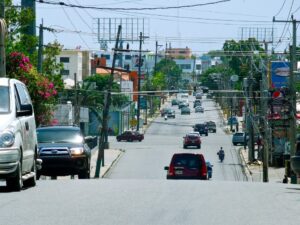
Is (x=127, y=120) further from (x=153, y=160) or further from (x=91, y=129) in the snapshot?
(x=153, y=160)

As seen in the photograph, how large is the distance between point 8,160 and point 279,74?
7239 cm

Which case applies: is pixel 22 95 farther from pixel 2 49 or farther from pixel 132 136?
pixel 132 136

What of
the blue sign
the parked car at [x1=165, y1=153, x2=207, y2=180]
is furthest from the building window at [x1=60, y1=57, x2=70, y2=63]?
the parked car at [x1=165, y1=153, x2=207, y2=180]

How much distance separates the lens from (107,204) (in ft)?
54.9

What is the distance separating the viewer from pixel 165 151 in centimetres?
9200

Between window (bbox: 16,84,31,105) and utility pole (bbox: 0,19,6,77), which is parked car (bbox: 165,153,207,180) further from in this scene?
window (bbox: 16,84,31,105)

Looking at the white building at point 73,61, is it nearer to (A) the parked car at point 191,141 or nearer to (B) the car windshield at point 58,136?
(A) the parked car at point 191,141

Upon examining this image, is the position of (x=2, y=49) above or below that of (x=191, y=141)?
above

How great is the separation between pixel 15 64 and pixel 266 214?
2683cm

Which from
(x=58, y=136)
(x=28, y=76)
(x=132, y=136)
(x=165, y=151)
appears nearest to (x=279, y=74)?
(x=165, y=151)

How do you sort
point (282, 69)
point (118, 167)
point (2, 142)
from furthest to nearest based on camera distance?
point (282, 69) < point (118, 167) < point (2, 142)

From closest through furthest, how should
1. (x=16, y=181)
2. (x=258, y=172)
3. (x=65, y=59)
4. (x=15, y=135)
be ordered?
1. (x=15, y=135)
2. (x=16, y=181)
3. (x=258, y=172)
4. (x=65, y=59)

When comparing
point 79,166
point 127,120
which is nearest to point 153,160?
point 79,166

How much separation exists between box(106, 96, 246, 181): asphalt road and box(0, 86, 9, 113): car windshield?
42.6 meters
